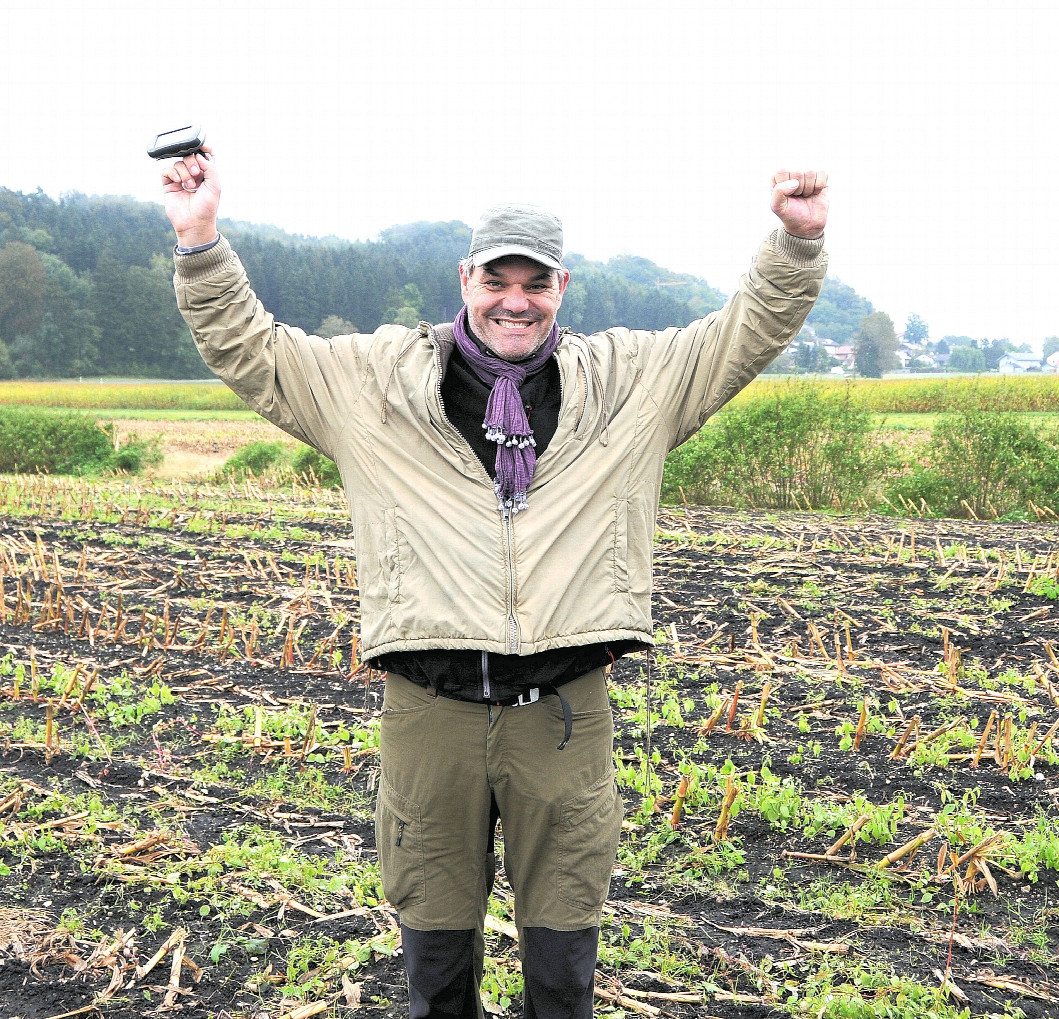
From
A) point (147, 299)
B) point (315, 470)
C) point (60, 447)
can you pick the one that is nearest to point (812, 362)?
point (315, 470)

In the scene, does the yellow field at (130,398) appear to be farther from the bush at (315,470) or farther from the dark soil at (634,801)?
the dark soil at (634,801)

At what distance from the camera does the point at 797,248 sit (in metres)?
2.71

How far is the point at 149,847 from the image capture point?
4.40 metres

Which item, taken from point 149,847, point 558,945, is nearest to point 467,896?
point 558,945

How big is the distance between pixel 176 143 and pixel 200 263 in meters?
0.30

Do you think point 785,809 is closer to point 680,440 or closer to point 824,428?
point 680,440

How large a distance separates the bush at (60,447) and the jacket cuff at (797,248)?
24.5m

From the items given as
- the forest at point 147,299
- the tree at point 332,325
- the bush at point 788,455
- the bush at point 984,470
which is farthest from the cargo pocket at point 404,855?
the forest at point 147,299

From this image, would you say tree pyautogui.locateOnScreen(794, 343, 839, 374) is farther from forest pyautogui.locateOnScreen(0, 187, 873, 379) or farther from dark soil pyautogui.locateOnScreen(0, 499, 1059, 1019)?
forest pyautogui.locateOnScreen(0, 187, 873, 379)

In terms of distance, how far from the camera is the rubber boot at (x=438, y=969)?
2686mm

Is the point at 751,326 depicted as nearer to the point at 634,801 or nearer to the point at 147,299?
the point at 634,801

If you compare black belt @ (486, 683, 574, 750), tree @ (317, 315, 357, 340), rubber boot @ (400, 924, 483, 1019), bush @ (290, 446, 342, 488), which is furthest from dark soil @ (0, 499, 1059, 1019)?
tree @ (317, 315, 357, 340)

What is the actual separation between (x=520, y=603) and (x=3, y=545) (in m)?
9.91

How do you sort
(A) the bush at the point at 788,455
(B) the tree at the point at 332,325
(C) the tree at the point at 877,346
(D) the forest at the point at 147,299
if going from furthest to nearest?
(D) the forest at the point at 147,299 < (C) the tree at the point at 877,346 < (B) the tree at the point at 332,325 < (A) the bush at the point at 788,455
